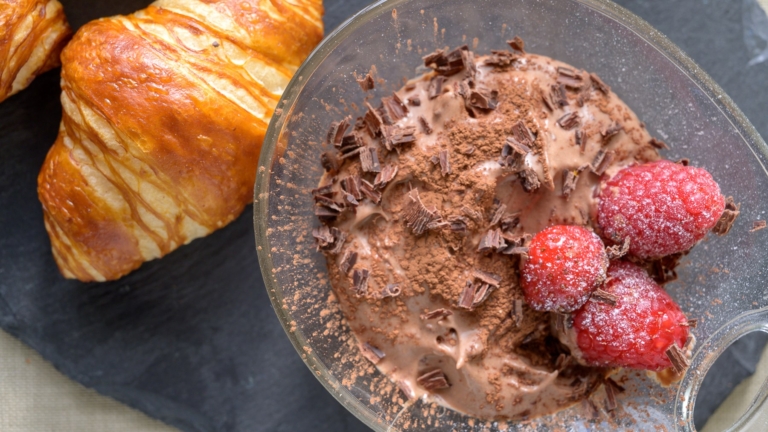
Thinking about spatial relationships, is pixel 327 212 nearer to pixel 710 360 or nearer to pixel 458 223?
pixel 458 223

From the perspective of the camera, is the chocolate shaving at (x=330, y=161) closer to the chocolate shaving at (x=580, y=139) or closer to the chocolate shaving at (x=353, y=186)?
the chocolate shaving at (x=353, y=186)

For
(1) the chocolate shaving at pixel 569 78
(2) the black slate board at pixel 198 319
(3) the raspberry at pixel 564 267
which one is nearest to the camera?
(3) the raspberry at pixel 564 267

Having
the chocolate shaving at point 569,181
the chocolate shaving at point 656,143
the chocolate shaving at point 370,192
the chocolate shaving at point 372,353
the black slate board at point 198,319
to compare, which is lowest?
the black slate board at point 198,319

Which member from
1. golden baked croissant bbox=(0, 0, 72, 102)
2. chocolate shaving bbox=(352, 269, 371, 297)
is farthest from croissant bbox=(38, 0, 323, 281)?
chocolate shaving bbox=(352, 269, 371, 297)

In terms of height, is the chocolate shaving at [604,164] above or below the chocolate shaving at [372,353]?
above

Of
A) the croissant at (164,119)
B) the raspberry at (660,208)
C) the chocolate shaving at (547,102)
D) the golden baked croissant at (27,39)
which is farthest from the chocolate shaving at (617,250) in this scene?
the golden baked croissant at (27,39)

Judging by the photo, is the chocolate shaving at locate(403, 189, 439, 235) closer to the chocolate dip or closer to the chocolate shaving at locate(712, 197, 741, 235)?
the chocolate dip

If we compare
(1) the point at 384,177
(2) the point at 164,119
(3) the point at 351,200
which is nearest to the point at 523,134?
(1) the point at 384,177

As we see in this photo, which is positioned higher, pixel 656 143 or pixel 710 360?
pixel 656 143
